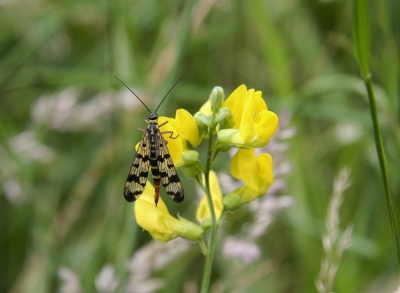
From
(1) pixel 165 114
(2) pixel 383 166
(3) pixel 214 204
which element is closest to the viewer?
(2) pixel 383 166

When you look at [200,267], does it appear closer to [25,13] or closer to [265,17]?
[265,17]

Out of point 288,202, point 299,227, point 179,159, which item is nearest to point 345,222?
point 299,227

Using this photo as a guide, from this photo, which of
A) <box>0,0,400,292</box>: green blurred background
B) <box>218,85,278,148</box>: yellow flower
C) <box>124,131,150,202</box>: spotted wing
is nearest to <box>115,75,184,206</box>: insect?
<box>124,131,150,202</box>: spotted wing

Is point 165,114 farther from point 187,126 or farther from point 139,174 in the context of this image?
point 187,126

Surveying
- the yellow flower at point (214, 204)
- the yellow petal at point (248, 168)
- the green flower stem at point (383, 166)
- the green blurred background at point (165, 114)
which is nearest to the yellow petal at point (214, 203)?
the yellow flower at point (214, 204)

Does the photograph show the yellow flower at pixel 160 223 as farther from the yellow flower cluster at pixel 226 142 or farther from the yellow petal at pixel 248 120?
the yellow petal at pixel 248 120

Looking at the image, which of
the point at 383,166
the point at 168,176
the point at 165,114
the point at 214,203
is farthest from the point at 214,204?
the point at 165,114
